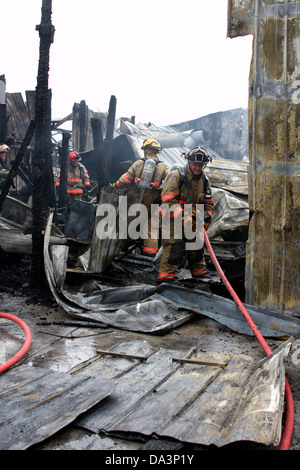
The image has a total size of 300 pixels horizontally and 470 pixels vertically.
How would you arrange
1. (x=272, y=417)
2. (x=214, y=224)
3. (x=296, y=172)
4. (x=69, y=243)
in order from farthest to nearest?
(x=214, y=224), (x=69, y=243), (x=296, y=172), (x=272, y=417)

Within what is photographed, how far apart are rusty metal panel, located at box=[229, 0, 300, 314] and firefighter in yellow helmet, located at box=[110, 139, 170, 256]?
3033 mm

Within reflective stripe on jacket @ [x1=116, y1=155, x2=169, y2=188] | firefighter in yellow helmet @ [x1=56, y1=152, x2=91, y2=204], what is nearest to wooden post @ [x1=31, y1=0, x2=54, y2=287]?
reflective stripe on jacket @ [x1=116, y1=155, x2=169, y2=188]

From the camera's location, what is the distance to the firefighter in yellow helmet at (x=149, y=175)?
7.38 meters

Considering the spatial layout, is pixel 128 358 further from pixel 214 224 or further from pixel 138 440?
pixel 214 224

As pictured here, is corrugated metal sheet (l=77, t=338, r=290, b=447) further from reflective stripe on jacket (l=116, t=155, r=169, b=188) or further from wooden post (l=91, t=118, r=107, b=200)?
wooden post (l=91, t=118, r=107, b=200)

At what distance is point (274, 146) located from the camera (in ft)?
14.3

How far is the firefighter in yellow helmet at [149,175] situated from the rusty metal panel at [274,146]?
9.95 ft

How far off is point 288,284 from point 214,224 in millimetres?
3133

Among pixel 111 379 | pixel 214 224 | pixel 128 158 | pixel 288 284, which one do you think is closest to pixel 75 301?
pixel 111 379

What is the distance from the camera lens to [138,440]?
220 centimetres

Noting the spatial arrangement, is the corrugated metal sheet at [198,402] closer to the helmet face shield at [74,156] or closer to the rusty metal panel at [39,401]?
the rusty metal panel at [39,401]

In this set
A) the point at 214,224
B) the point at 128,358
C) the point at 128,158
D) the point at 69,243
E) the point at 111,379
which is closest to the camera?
the point at 111,379

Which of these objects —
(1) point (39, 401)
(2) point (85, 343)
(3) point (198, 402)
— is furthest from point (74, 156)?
(3) point (198, 402)

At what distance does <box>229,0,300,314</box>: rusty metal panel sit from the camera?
4246 millimetres
